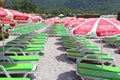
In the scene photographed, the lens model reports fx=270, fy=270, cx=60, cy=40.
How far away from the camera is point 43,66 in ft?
33.2

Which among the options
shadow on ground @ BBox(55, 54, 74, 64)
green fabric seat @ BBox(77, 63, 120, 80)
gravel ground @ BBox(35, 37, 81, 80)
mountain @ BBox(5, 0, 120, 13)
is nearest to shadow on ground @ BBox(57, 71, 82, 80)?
gravel ground @ BBox(35, 37, 81, 80)

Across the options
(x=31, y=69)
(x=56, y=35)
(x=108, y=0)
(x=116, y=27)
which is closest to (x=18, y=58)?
(x=31, y=69)

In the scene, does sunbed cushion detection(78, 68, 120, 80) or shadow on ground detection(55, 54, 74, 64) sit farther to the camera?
shadow on ground detection(55, 54, 74, 64)

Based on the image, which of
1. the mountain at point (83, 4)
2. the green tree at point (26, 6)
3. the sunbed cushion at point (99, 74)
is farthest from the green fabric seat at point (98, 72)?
the mountain at point (83, 4)

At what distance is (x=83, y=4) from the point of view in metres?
152

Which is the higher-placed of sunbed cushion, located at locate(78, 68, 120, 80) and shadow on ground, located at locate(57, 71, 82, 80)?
sunbed cushion, located at locate(78, 68, 120, 80)

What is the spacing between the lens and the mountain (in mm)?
134375

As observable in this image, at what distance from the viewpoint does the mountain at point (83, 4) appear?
441 feet

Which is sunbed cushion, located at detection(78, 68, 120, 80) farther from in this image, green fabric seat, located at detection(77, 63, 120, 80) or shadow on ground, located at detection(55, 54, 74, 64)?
shadow on ground, located at detection(55, 54, 74, 64)

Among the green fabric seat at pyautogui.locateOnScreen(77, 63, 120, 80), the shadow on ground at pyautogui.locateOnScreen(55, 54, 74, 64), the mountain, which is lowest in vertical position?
the mountain

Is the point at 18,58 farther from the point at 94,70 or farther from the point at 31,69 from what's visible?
the point at 94,70

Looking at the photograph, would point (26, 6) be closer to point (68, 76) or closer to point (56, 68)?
point (56, 68)

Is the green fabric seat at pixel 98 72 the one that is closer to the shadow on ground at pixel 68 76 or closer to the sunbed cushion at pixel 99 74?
the sunbed cushion at pixel 99 74

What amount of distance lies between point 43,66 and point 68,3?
493ft
